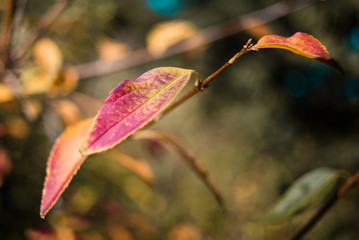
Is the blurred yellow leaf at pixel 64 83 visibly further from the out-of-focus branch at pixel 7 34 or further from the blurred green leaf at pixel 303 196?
the blurred green leaf at pixel 303 196

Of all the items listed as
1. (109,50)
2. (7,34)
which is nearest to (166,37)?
(109,50)

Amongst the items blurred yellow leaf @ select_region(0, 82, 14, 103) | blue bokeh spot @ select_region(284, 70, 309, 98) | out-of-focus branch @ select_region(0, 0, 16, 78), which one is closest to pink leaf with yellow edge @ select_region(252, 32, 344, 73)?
out-of-focus branch @ select_region(0, 0, 16, 78)

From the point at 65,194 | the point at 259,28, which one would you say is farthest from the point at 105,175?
the point at 259,28

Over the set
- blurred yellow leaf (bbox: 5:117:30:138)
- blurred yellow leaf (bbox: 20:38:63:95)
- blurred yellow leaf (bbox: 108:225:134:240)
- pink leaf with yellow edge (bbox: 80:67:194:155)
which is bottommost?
blurred yellow leaf (bbox: 108:225:134:240)

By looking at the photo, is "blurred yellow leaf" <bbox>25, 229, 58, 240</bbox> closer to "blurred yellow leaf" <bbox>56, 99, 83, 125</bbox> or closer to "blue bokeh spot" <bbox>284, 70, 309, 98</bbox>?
"blurred yellow leaf" <bbox>56, 99, 83, 125</bbox>

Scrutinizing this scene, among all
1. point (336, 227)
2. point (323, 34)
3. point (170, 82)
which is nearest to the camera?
point (170, 82)

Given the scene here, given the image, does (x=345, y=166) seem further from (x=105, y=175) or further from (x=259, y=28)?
(x=105, y=175)
